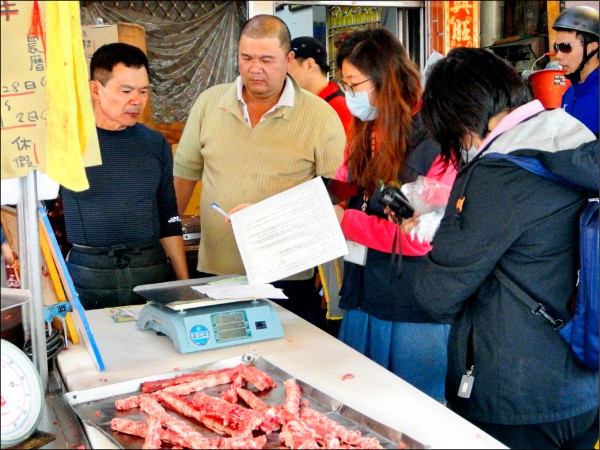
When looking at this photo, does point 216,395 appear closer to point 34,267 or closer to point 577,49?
point 34,267

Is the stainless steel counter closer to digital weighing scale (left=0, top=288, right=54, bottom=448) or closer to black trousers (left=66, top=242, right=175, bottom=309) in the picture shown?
digital weighing scale (left=0, top=288, right=54, bottom=448)

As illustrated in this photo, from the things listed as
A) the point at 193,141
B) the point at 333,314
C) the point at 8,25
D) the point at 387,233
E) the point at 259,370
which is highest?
the point at 8,25

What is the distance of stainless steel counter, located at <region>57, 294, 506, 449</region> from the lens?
1.49 meters

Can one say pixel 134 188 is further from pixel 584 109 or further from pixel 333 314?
pixel 584 109

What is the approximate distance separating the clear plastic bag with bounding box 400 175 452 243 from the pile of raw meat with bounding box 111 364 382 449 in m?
0.68

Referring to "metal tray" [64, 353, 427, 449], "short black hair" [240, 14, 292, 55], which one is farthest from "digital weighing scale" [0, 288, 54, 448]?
"short black hair" [240, 14, 292, 55]

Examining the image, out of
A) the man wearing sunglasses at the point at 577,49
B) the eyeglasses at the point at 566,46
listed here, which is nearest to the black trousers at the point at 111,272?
the man wearing sunglasses at the point at 577,49

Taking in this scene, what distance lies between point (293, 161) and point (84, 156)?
53.9 inches

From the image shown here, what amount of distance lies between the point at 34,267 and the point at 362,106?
46.0 inches

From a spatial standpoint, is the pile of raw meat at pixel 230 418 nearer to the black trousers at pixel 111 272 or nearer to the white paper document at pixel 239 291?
the white paper document at pixel 239 291

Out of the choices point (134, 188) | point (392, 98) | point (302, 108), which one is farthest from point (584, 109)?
point (134, 188)

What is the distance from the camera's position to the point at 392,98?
2.30 meters

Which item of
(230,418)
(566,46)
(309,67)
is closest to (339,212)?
(230,418)

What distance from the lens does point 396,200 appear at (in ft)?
6.93
